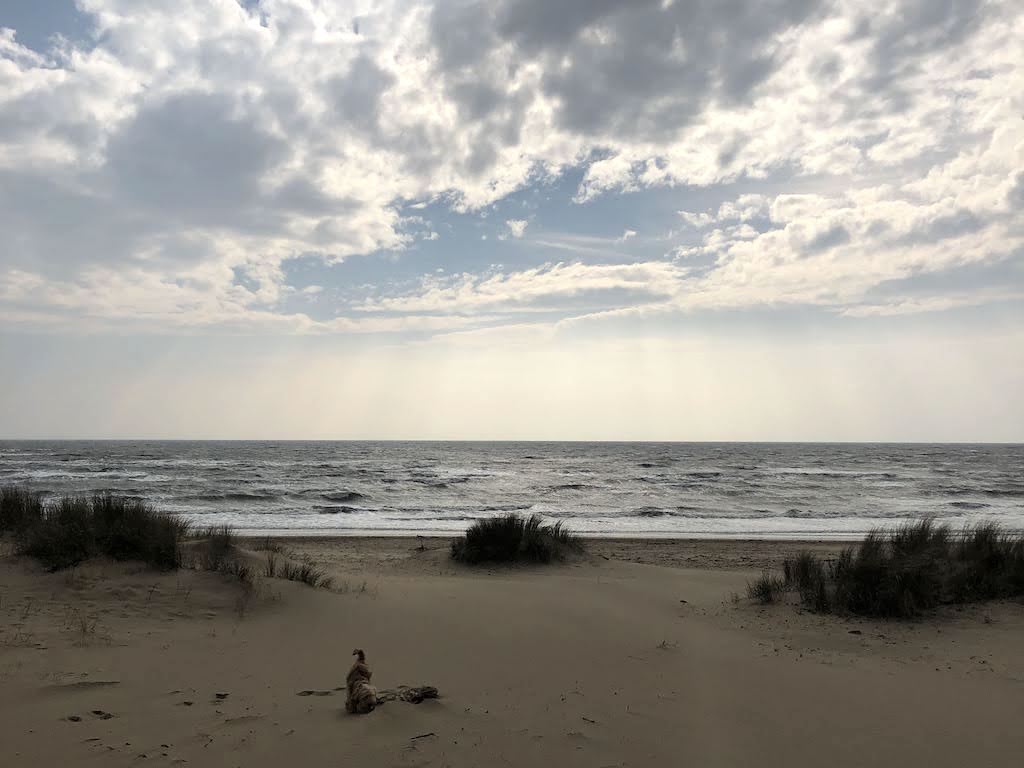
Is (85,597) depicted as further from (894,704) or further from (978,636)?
(978,636)

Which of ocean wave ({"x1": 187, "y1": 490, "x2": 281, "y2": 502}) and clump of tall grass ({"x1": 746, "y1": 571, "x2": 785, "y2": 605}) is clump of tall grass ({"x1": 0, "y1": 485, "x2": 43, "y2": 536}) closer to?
clump of tall grass ({"x1": 746, "y1": 571, "x2": 785, "y2": 605})

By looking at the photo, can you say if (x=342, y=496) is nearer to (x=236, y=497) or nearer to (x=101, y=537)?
(x=236, y=497)

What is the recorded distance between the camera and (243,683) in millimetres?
4789

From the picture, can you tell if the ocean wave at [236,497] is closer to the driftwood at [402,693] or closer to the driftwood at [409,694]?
the driftwood at [402,693]

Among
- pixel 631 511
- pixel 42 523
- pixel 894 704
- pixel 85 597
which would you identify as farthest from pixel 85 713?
pixel 631 511

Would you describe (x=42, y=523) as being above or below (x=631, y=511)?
above

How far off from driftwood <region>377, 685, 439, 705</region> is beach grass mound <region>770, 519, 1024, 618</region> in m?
5.02

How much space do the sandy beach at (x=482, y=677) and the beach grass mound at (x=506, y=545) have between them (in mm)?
3021

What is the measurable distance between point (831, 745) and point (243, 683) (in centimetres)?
421

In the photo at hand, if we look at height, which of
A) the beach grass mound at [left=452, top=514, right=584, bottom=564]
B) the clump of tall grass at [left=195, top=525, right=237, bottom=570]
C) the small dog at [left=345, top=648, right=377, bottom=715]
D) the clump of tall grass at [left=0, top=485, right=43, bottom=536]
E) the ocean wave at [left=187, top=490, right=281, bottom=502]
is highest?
the clump of tall grass at [left=0, top=485, right=43, bottom=536]

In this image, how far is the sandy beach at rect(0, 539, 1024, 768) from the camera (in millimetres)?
3928

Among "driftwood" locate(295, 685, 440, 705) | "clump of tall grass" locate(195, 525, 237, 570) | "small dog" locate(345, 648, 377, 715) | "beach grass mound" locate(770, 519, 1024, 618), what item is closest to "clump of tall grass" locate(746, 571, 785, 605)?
"beach grass mound" locate(770, 519, 1024, 618)

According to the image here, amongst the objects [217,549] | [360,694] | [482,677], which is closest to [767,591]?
[482,677]

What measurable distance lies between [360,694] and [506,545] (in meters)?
7.39
